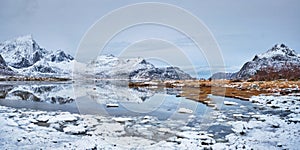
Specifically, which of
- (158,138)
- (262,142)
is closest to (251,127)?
(262,142)

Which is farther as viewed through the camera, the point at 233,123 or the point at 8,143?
Answer: the point at 233,123

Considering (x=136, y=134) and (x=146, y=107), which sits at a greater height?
(x=146, y=107)

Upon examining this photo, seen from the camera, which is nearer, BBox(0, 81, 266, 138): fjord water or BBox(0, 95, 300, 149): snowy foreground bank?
BBox(0, 95, 300, 149): snowy foreground bank

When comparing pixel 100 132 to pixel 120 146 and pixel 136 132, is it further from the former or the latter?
pixel 120 146

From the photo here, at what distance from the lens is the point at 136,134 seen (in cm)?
1574

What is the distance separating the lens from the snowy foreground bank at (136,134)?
1315 centimetres

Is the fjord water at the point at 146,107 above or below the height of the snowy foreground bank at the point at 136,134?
above

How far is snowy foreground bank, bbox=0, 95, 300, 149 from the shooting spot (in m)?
13.1

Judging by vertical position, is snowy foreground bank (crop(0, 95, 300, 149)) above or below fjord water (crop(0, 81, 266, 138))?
below

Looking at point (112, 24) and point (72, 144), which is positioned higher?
point (112, 24)

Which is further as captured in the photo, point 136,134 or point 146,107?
point 146,107

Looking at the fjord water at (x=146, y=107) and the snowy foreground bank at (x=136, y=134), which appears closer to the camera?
the snowy foreground bank at (x=136, y=134)

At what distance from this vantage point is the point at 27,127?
17359 mm

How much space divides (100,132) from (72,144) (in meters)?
3.05
